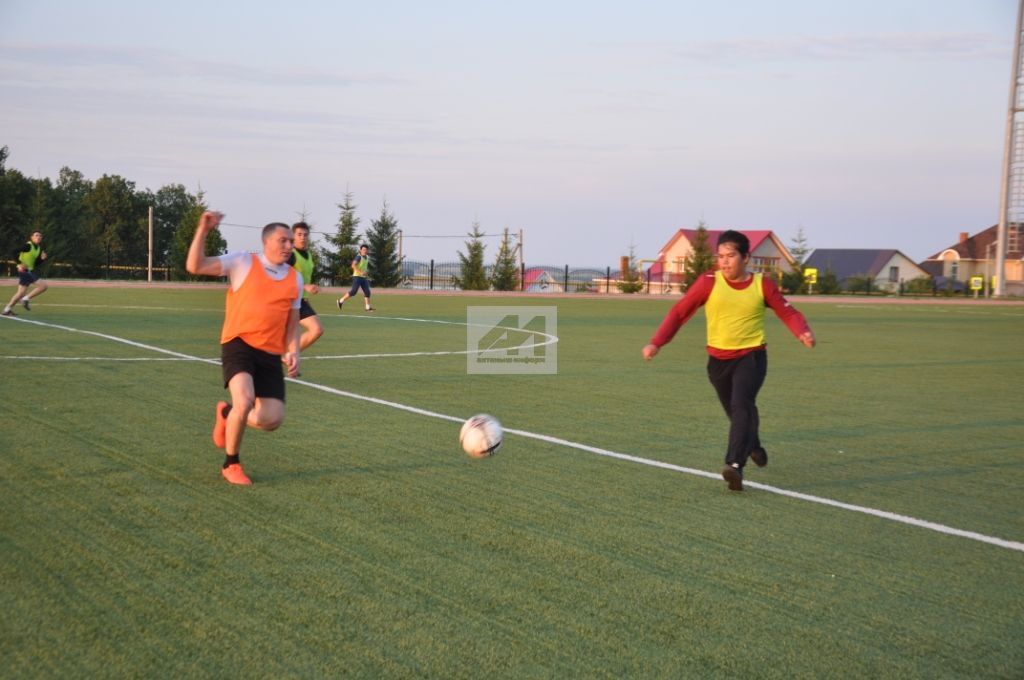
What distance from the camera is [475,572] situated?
5477 mm

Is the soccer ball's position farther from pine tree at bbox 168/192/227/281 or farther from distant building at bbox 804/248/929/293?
distant building at bbox 804/248/929/293

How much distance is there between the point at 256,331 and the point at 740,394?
3.65m

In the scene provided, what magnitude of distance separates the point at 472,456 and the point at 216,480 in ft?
6.44

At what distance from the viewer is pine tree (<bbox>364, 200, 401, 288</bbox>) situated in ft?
194

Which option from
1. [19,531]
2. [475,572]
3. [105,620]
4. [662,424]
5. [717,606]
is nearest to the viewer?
[105,620]

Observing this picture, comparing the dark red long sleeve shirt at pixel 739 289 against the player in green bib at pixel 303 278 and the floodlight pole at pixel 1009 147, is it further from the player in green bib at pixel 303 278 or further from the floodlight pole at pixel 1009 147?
the floodlight pole at pixel 1009 147

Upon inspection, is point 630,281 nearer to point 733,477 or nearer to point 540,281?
point 540,281

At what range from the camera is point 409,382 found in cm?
1350

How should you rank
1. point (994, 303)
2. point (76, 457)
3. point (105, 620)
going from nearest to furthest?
point (105, 620) < point (76, 457) < point (994, 303)

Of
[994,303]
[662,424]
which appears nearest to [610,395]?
[662,424]

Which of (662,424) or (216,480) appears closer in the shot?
(216,480)

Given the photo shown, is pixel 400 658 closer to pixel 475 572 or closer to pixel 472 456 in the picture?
pixel 475 572

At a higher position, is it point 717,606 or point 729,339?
point 729,339

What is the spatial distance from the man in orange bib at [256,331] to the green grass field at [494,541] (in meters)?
0.46
